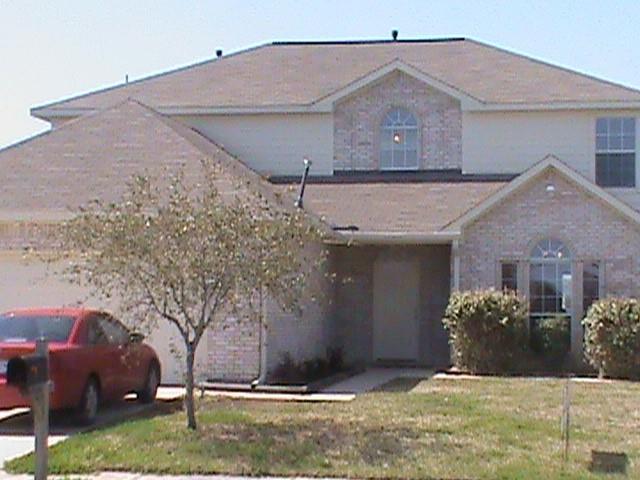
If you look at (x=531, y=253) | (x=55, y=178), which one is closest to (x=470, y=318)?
(x=531, y=253)

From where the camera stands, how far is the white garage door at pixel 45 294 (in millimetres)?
20094

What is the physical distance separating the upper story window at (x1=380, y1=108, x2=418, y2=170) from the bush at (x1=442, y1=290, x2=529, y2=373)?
18.7ft

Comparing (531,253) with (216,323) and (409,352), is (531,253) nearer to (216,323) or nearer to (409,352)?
(409,352)

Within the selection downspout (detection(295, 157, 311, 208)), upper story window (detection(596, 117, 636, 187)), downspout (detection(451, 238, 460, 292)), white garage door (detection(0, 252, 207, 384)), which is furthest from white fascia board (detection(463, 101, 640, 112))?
white garage door (detection(0, 252, 207, 384))

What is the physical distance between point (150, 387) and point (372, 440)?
5.59 meters

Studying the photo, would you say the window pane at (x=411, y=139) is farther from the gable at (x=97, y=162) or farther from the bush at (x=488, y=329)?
the bush at (x=488, y=329)

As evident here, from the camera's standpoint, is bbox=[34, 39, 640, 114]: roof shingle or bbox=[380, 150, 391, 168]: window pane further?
bbox=[380, 150, 391, 168]: window pane

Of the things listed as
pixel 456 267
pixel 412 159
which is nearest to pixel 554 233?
pixel 456 267

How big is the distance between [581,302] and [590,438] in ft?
33.9

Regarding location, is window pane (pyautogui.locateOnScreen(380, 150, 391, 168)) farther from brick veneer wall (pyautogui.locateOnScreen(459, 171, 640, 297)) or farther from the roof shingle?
brick veneer wall (pyautogui.locateOnScreen(459, 171, 640, 297))

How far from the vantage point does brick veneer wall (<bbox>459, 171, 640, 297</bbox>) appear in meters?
23.2

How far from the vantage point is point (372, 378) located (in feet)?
72.9

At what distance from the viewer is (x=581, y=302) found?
76.9 ft

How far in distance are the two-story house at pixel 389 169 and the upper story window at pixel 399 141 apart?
0.11ft
